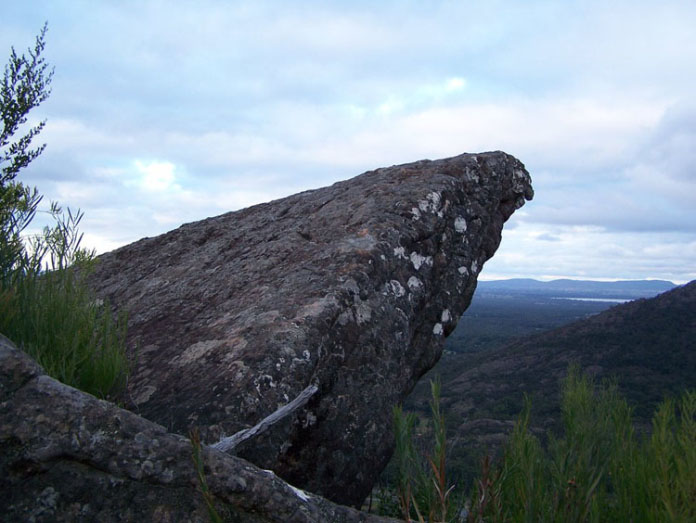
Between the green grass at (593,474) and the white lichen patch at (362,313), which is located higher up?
the white lichen patch at (362,313)

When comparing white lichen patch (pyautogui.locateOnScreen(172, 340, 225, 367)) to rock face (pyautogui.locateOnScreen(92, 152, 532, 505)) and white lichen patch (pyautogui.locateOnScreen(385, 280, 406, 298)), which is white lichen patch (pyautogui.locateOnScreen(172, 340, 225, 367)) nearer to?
rock face (pyautogui.locateOnScreen(92, 152, 532, 505))

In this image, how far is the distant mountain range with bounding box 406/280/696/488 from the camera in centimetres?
1932

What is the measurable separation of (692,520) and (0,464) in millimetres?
1850

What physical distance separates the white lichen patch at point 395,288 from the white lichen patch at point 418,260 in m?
0.29

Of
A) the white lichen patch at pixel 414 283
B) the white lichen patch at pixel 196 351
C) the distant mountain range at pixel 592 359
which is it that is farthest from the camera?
the distant mountain range at pixel 592 359

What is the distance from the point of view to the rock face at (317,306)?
2805 millimetres

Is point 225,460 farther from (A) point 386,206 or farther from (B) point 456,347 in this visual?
(B) point 456,347

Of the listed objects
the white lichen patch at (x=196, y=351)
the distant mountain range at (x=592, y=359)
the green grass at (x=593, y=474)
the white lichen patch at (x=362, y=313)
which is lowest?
the distant mountain range at (x=592, y=359)

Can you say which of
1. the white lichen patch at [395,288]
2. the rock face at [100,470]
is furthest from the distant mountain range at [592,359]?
the rock face at [100,470]

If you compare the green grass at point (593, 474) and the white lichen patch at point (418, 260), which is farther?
the white lichen patch at point (418, 260)

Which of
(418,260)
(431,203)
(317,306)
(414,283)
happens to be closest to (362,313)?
(317,306)

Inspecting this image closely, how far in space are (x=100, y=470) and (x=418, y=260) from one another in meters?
2.89

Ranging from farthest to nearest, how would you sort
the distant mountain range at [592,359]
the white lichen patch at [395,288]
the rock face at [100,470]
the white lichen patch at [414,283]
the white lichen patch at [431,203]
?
the distant mountain range at [592,359] → the white lichen patch at [431,203] → the white lichen patch at [414,283] → the white lichen patch at [395,288] → the rock face at [100,470]

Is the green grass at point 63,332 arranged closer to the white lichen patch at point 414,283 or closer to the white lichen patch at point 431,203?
the white lichen patch at point 414,283
